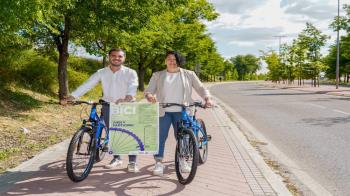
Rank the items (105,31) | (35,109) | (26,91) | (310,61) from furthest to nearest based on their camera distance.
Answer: (310,61), (26,91), (105,31), (35,109)

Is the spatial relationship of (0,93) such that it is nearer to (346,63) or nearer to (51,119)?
(51,119)

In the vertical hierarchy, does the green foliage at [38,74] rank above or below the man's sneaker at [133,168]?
above

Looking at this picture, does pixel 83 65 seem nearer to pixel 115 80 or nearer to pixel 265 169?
→ pixel 115 80

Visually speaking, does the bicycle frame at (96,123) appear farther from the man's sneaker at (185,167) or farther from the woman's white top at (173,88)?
the man's sneaker at (185,167)

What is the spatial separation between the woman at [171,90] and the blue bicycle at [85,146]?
717mm

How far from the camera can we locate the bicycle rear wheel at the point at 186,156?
4973 mm

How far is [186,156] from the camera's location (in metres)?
5.30

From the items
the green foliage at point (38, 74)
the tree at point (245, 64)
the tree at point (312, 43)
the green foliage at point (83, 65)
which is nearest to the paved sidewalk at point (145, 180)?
the green foliage at point (38, 74)

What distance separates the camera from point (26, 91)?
15180 mm

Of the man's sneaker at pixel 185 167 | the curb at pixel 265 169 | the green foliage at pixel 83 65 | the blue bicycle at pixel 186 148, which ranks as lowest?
the curb at pixel 265 169

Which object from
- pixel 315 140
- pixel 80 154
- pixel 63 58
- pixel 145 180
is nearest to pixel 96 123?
pixel 80 154

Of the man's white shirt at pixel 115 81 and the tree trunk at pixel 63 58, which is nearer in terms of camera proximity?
the man's white shirt at pixel 115 81

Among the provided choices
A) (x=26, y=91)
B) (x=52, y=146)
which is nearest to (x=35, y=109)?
(x=26, y=91)

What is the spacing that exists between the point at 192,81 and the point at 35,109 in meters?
7.96
